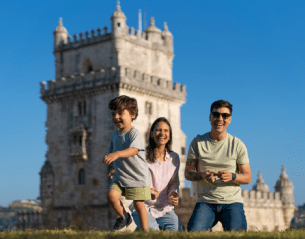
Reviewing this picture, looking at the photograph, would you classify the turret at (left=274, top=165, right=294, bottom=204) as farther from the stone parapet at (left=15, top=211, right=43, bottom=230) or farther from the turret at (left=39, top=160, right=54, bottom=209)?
the stone parapet at (left=15, top=211, right=43, bottom=230)

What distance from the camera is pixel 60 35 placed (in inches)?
1900

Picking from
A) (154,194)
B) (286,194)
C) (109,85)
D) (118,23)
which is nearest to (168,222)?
(154,194)

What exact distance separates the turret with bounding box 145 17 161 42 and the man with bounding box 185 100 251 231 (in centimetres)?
3822

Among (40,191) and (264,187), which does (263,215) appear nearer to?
(264,187)

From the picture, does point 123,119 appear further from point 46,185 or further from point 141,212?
point 46,185

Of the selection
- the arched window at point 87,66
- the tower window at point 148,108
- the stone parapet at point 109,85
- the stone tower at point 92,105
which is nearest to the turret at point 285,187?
the stone tower at point 92,105

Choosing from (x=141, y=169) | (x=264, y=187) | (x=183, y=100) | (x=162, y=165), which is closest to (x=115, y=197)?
(x=141, y=169)

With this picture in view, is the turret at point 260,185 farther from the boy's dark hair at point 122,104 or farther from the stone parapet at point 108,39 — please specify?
the boy's dark hair at point 122,104

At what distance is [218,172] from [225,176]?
0.14m

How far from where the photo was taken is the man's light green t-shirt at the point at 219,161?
394 inches

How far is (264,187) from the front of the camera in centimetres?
5528

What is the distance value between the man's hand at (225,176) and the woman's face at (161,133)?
1614mm

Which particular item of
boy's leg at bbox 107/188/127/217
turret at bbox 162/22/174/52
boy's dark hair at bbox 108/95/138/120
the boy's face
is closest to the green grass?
boy's leg at bbox 107/188/127/217

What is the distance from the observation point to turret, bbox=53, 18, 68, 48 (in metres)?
48.1
